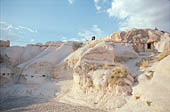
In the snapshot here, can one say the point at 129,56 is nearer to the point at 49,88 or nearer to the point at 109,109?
the point at 109,109

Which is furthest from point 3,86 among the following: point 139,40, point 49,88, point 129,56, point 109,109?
point 139,40

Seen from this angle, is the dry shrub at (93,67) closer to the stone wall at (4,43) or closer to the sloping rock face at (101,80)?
the sloping rock face at (101,80)

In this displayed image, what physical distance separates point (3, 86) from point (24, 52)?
17.1 ft

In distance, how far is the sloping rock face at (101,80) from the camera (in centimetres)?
582

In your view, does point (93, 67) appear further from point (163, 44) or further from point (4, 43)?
point (4, 43)

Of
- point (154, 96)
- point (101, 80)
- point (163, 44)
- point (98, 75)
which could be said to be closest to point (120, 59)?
point (98, 75)

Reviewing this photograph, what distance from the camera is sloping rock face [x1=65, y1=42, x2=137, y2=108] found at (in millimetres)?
5824

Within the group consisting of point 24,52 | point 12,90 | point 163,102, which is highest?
point 24,52

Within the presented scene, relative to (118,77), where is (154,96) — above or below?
below

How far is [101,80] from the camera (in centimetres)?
666

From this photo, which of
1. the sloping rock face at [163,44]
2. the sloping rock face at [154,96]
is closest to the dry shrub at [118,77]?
the sloping rock face at [154,96]

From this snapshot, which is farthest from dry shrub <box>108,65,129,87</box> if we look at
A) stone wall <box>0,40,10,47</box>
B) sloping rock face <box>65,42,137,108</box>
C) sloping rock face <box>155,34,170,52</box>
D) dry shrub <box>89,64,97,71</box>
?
stone wall <box>0,40,10,47</box>

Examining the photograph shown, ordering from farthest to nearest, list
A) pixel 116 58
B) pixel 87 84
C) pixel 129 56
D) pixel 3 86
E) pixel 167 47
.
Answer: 1. pixel 167 47
2. pixel 3 86
3. pixel 129 56
4. pixel 116 58
5. pixel 87 84

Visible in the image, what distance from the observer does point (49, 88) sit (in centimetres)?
956
